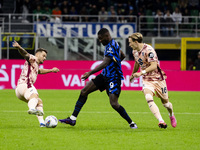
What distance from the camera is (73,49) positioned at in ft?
79.6

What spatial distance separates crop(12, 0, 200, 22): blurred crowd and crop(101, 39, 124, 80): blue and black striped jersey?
16.4m

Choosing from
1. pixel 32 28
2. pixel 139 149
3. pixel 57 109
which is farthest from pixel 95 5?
pixel 139 149

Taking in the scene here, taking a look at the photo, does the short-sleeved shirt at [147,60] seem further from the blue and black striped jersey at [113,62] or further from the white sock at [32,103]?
the white sock at [32,103]

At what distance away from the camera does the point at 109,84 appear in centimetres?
892

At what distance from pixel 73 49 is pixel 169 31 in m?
5.78

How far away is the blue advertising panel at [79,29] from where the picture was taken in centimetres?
2472

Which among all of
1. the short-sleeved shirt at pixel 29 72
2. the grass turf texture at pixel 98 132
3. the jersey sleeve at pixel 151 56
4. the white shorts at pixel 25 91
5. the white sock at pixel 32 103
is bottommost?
the grass turf texture at pixel 98 132

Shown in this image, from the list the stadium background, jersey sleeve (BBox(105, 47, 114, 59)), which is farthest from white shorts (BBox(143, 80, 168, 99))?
the stadium background

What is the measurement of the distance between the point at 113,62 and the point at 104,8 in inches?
679

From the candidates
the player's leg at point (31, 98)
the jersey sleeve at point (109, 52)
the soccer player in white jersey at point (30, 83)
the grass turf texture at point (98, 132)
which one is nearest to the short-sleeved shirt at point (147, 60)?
the jersey sleeve at point (109, 52)

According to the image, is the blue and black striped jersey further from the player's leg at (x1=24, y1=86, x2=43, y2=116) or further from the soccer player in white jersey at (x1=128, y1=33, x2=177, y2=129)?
the player's leg at (x1=24, y1=86, x2=43, y2=116)

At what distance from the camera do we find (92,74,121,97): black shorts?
890 cm

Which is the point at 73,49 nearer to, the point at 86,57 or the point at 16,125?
the point at 86,57

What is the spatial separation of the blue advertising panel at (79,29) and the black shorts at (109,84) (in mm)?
15906
